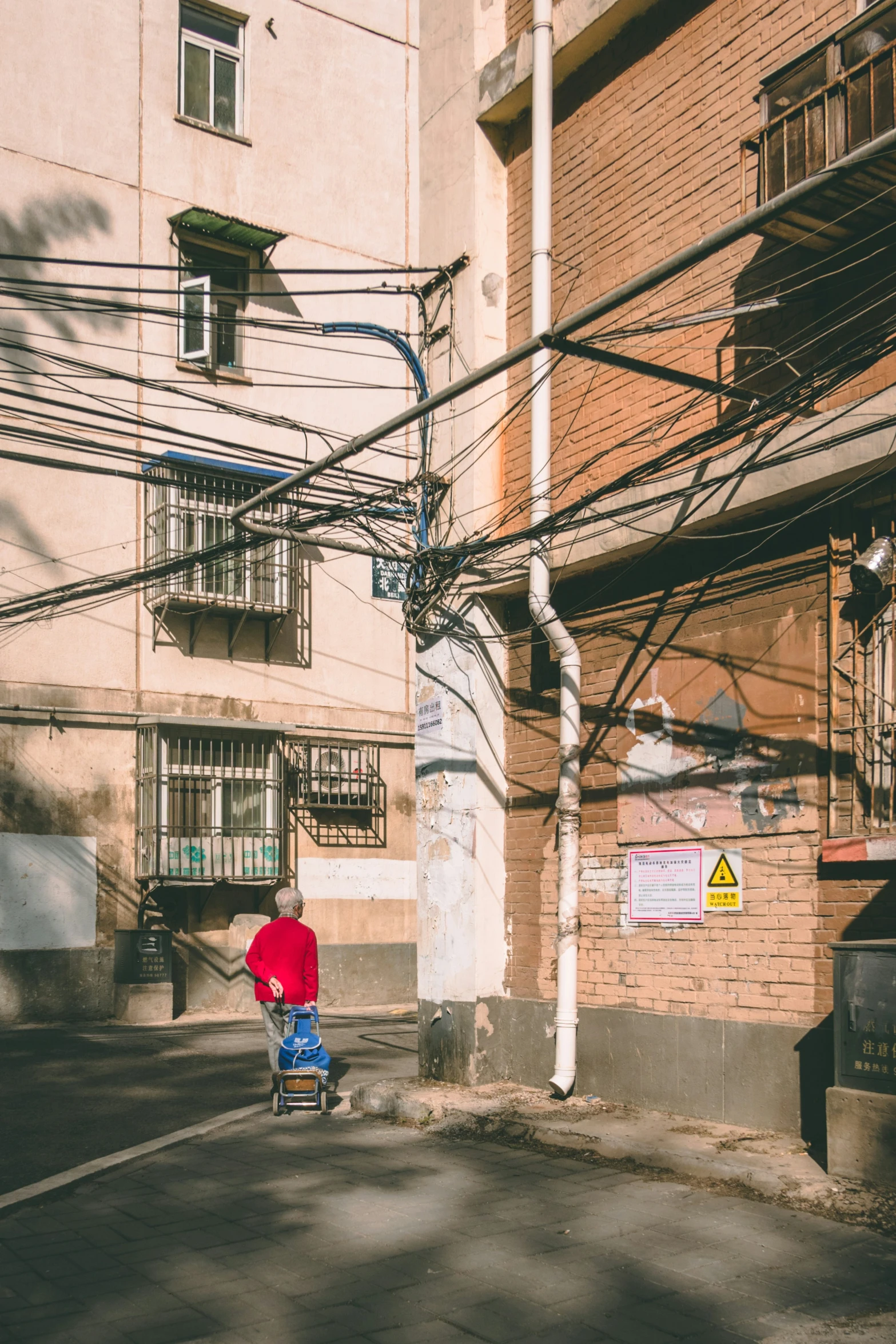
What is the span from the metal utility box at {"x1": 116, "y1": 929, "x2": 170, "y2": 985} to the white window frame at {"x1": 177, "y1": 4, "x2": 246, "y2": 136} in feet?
37.9

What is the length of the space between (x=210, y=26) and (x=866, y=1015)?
18012mm

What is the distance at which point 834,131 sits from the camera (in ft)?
24.0

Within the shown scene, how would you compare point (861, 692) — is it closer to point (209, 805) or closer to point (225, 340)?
point (209, 805)

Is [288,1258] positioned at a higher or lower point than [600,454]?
lower

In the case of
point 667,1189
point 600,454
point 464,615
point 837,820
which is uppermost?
point 600,454

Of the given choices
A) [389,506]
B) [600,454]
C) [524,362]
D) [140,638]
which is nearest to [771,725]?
A: [600,454]

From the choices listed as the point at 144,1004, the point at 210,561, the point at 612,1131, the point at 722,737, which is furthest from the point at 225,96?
the point at 612,1131

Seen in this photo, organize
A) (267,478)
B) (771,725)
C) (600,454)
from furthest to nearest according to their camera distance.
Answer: (267,478)
(600,454)
(771,725)

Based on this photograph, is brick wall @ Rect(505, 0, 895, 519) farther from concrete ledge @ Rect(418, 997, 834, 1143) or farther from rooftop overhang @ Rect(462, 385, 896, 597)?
concrete ledge @ Rect(418, 997, 834, 1143)

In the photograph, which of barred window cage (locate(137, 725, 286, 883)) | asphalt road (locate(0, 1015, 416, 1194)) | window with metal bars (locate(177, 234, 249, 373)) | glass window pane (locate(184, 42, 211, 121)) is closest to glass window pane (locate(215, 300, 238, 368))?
window with metal bars (locate(177, 234, 249, 373))

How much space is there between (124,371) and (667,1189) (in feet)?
46.0

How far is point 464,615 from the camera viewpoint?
422 inches

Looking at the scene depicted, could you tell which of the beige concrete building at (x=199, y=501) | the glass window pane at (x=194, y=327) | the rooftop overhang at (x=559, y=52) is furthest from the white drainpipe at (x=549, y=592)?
the glass window pane at (x=194, y=327)

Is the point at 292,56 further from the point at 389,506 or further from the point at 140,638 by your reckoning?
the point at 140,638
